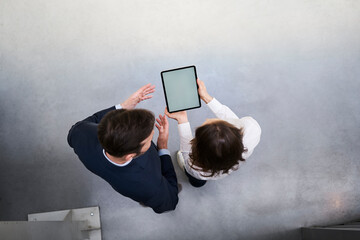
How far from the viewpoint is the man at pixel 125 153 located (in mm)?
1103

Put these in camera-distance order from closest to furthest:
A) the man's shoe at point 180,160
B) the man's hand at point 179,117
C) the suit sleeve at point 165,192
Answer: the suit sleeve at point 165,192 → the man's hand at point 179,117 → the man's shoe at point 180,160

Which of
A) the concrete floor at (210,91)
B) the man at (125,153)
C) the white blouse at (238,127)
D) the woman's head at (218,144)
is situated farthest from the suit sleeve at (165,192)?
the concrete floor at (210,91)

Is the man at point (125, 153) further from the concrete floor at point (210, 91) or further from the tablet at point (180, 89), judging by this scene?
the concrete floor at point (210, 91)

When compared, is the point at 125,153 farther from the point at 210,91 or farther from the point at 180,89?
the point at 210,91

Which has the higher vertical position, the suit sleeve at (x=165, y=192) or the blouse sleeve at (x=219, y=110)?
the blouse sleeve at (x=219, y=110)

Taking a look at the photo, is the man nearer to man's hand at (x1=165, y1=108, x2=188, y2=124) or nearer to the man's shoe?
man's hand at (x1=165, y1=108, x2=188, y2=124)

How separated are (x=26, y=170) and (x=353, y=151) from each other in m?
2.47

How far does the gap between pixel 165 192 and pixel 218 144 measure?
439 mm

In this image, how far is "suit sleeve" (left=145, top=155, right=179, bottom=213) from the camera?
1.41 metres

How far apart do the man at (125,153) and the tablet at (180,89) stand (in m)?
0.29

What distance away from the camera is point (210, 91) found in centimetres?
218

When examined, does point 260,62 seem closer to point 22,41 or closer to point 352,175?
point 352,175

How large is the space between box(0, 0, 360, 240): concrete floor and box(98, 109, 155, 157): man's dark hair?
0.99 meters

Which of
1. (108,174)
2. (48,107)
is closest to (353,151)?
(108,174)
